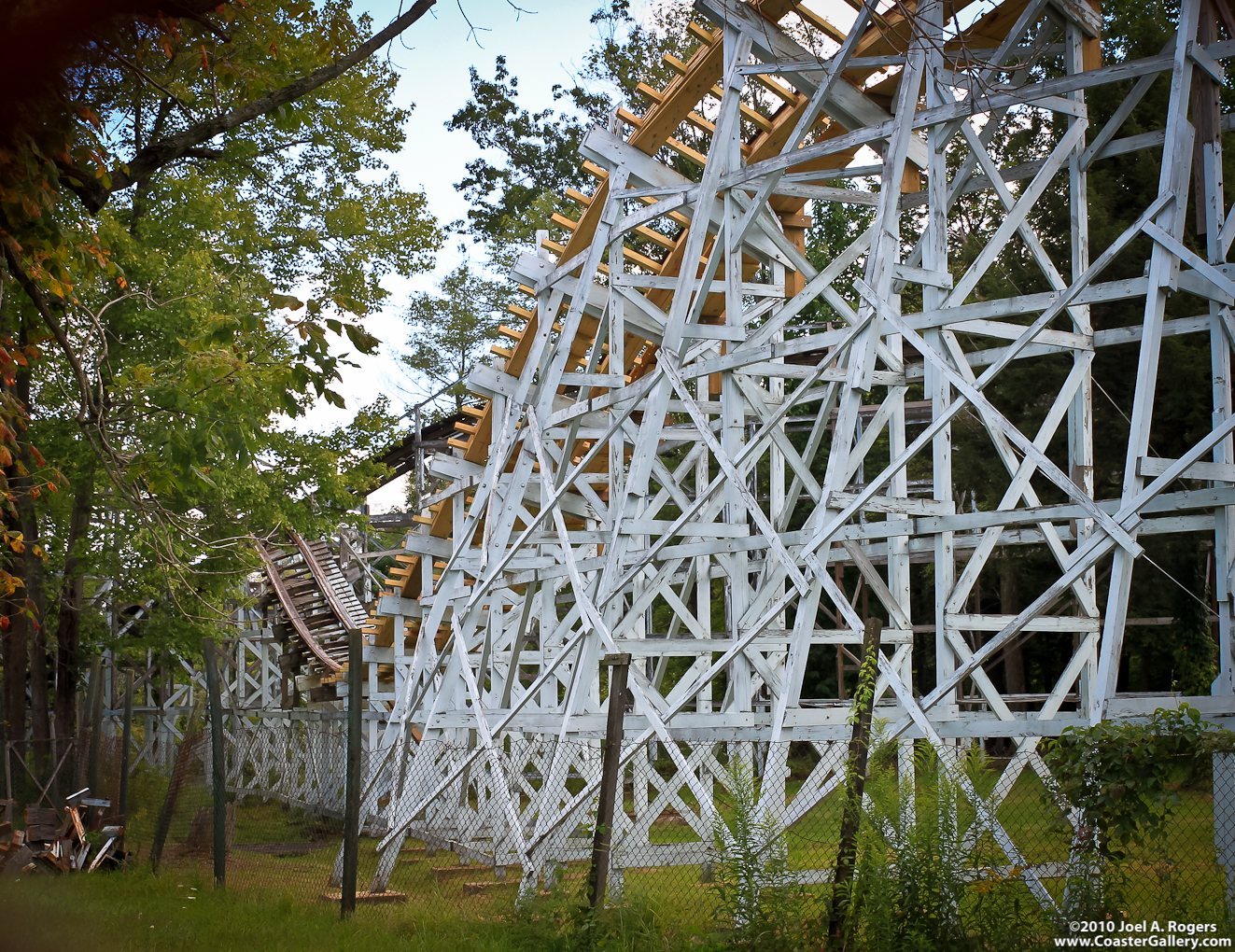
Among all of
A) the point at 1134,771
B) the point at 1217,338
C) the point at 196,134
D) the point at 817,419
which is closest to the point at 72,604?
the point at 817,419

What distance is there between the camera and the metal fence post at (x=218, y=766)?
30.7 feet

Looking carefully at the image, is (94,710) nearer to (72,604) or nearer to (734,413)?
(72,604)

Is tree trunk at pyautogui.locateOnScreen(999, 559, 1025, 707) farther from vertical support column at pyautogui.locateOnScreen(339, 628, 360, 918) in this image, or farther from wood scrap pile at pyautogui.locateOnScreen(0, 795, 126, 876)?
vertical support column at pyautogui.locateOnScreen(339, 628, 360, 918)

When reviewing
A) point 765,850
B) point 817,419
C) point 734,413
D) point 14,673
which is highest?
point 817,419

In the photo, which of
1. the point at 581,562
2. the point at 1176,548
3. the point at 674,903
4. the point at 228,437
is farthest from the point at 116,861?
the point at 1176,548

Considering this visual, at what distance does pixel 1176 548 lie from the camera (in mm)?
17312

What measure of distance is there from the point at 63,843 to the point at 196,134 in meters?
8.78

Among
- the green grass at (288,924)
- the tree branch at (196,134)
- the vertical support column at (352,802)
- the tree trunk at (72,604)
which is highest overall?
the tree branch at (196,134)

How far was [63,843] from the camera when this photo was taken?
11.4 metres

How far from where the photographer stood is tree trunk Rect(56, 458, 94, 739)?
15.4 metres

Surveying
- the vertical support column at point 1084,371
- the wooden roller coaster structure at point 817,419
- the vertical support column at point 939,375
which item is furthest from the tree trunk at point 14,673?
the vertical support column at point 1084,371

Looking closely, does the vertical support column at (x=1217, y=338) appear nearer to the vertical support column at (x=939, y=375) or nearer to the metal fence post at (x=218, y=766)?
the vertical support column at (x=939, y=375)

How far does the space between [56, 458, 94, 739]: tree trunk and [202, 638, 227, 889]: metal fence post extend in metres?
6.02

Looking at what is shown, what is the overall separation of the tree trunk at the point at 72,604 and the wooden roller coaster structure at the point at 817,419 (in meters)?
5.50
